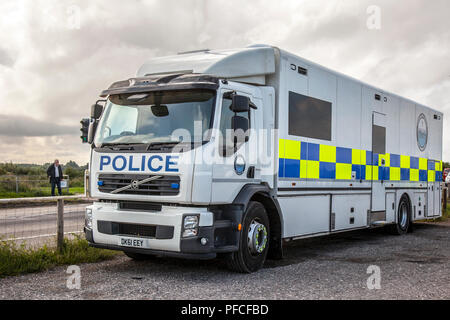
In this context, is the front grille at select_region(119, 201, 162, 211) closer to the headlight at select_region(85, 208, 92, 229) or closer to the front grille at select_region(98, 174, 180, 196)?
the front grille at select_region(98, 174, 180, 196)

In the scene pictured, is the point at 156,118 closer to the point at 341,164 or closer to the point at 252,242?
the point at 252,242

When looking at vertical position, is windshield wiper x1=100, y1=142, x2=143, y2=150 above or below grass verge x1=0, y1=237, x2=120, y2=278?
above

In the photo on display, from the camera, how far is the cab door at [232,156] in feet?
21.7

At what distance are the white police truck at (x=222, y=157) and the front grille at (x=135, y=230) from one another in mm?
14

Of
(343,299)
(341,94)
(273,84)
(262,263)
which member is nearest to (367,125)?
(341,94)

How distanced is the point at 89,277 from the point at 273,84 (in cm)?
383

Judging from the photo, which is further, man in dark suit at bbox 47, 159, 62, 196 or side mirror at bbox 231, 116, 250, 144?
man in dark suit at bbox 47, 159, 62, 196

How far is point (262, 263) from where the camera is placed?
7363mm

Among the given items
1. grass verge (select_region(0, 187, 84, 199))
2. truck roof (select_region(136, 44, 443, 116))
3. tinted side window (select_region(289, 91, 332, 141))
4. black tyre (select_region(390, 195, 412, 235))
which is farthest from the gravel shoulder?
grass verge (select_region(0, 187, 84, 199))

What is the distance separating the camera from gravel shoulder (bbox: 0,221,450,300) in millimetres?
5842

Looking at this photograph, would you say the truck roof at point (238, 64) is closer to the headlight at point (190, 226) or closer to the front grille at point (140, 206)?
the front grille at point (140, 206)

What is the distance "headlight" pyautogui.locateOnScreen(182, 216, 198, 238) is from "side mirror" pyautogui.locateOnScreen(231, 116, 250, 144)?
1204 mm

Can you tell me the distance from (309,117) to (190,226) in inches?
125

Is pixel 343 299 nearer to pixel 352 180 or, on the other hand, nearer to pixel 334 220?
pixel 334 220
